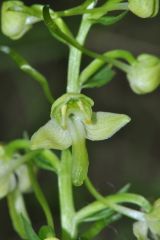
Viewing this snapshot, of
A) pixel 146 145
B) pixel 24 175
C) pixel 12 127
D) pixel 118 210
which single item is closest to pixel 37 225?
pixel 12 127

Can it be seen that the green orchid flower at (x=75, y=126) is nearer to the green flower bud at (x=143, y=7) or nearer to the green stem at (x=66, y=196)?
the green stem at (x=66, y=196)

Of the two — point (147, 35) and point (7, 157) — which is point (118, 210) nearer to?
point (7, 157)

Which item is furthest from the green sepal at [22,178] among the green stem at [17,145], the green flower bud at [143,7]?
the green flower bud at [143,7]

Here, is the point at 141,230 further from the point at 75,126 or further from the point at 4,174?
the point at 4,174

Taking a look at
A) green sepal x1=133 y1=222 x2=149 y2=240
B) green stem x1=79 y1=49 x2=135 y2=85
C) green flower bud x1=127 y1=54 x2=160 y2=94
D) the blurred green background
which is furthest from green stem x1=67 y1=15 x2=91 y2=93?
the blurred green background

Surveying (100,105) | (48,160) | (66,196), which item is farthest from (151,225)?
(100,105)

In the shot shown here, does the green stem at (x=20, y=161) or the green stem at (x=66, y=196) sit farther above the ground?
the green stem at (x=20, y=161)

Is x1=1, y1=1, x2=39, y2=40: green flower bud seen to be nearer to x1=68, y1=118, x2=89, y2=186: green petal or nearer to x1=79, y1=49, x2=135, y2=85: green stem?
x1=79, y1=49, x2=135, y2=85: green stem
